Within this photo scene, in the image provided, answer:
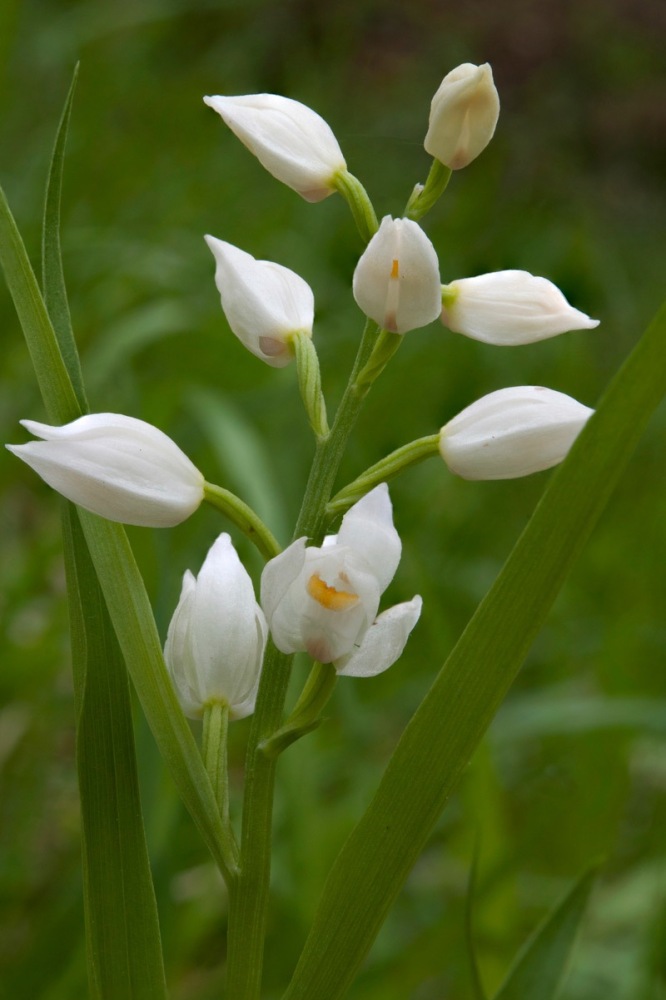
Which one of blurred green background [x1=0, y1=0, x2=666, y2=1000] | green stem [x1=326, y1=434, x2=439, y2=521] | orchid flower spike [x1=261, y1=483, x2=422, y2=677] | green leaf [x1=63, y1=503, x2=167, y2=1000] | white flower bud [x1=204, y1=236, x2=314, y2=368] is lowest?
blurred green background [x1=0, y1=0, x2=666, y2=1000]

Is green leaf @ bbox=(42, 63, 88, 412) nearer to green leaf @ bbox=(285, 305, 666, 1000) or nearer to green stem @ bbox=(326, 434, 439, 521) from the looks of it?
green stem @ bbox=(326, 434, 439, 521)

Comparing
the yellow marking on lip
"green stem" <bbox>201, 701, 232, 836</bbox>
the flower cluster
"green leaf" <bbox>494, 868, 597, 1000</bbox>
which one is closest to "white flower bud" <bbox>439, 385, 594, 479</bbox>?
the flower cluster

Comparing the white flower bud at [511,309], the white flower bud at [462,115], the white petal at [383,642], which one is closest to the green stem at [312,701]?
the white petal at [383,642]

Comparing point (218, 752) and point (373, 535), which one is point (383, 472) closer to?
point (373, 535)

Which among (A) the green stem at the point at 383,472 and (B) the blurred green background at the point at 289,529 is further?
(B) the blurred green background at the point at 289,529

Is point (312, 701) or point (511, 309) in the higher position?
point (511, 309)

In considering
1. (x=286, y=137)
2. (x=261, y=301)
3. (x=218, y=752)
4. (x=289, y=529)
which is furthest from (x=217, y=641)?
(x=289, y=529)

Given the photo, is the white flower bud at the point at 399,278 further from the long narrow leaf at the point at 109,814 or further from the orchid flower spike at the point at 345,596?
the long narrow leaf at the point at 109,814
